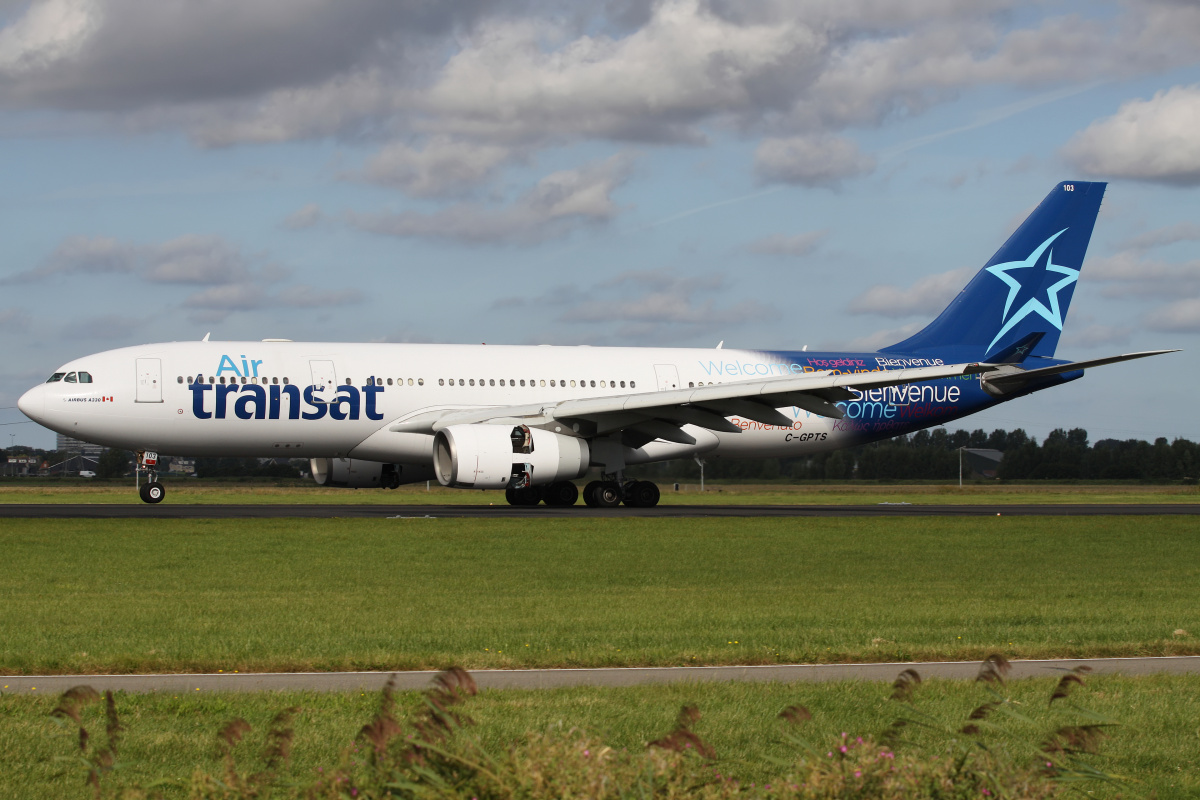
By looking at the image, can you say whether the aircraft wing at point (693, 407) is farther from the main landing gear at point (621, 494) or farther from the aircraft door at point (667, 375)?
the aircraft door at point (667, 375)

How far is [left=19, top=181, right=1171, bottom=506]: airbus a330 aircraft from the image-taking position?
31.2 meters

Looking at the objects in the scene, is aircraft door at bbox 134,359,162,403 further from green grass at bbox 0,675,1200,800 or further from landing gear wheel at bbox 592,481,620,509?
green grass at bbox 0,675,1200,800

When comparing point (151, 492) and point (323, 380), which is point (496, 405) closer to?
point (323, 380)

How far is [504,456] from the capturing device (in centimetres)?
3016

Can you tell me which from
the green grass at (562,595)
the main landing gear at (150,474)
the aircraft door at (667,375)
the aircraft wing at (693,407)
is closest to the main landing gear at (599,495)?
the aircraft wing at (693,407)

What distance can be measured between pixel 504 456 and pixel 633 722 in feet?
73.8

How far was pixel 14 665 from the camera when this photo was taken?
32.5 feet

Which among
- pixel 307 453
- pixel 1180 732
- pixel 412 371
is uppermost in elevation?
pixel 412 371

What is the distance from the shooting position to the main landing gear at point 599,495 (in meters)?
34.1

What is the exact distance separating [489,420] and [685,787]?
91.6 ft

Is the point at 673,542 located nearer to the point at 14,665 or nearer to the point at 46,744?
the point at 14,665

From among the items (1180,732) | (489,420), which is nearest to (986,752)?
(1180,732)

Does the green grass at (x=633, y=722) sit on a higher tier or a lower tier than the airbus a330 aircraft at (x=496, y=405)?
lower

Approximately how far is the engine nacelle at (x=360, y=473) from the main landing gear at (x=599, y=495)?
3.32m
